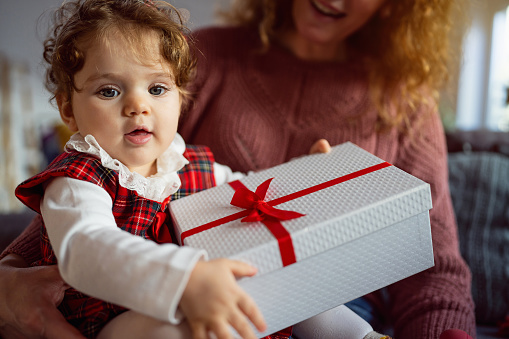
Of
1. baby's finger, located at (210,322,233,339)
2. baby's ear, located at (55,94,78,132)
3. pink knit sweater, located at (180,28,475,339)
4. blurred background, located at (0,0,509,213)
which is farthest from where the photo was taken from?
blurred background, located at (0,0,509,213)

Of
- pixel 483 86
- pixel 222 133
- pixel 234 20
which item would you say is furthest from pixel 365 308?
pixel 483 86

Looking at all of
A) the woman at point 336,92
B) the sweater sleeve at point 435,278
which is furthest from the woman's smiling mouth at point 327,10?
the sweater sleeve at point 435,278

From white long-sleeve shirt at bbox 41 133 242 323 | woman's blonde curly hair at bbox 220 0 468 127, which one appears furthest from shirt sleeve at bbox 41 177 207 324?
woman's blonde curly hair at bbox 220 0 468 127

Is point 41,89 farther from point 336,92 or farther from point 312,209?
point 312,209

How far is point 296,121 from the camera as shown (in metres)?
1.25

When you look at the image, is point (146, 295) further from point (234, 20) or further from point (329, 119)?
point (234, 20)

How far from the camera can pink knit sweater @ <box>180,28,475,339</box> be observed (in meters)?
1.14

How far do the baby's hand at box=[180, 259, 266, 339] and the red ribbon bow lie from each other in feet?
0.45

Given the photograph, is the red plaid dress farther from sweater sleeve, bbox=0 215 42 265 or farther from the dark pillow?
the dark pillow

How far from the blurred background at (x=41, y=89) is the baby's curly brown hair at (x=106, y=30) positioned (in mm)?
1430

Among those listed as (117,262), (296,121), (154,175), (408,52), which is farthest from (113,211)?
(408,52)

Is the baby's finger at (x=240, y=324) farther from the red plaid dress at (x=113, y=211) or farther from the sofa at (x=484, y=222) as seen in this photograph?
the sofa at (x=484, y=222)

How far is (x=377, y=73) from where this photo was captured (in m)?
1.27

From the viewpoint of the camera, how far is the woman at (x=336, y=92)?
118 centimetres
